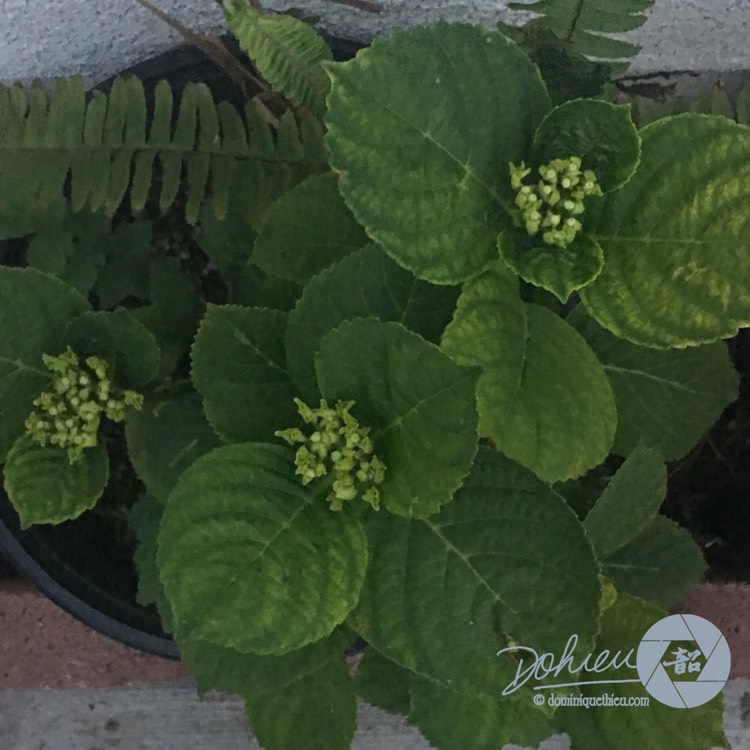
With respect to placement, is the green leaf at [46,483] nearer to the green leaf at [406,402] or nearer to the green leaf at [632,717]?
the green leaf at [406,402]

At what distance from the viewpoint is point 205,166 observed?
2.73ft

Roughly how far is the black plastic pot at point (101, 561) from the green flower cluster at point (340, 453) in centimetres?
46

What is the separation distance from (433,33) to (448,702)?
53cm

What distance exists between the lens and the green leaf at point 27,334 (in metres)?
0.67

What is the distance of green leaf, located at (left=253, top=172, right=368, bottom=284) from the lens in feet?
2.22

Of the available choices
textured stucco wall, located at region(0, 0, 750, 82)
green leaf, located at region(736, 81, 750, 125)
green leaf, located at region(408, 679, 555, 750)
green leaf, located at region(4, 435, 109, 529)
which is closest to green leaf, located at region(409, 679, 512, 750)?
green leaf, located at region(408, 679, 555, 750)

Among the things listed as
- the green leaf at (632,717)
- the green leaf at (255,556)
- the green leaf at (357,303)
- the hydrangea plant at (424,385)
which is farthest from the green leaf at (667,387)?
the green leaf at (255,556)

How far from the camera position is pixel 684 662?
2.39 feet

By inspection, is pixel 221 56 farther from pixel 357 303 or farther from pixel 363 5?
pixel 357 303

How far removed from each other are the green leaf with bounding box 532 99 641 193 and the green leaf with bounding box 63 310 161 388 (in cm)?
36

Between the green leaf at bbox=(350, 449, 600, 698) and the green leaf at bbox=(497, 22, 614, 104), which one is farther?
the green leaf at bbox=(497, 22, 614, 104)

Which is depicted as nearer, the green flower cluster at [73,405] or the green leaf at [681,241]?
the green leaf at [681,241]

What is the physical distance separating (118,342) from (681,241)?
18.1 inches

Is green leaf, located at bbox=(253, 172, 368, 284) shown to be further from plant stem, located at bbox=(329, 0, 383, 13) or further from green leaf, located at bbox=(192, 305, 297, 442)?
plant stem, located at bbox=(329, 0, 383, 13)
